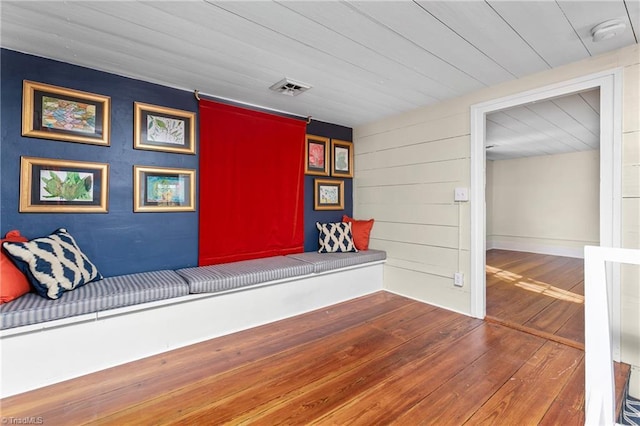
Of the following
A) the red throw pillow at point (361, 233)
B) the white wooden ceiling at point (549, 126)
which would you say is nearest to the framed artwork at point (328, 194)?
the red throw pillow at point (361, 233)

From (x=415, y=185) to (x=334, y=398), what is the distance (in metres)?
2.42

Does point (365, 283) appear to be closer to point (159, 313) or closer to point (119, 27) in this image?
point (159, 313)

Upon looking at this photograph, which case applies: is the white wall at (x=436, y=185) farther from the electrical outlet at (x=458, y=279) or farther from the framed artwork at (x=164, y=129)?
the framed artwork at (x=164, y=129)

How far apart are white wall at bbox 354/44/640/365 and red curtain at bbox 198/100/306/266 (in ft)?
3.32

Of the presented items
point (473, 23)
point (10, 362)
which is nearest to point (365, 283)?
point (473, 23)

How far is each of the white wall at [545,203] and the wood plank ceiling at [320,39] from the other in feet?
16.0

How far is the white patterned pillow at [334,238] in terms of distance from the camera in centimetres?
363

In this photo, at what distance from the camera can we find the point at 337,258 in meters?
3.28

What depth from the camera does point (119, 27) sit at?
5.91 feet

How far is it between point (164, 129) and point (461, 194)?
2.90 meters

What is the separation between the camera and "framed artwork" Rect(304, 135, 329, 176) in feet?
12.0

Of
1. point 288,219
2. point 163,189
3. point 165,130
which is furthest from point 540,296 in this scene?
point 165,130

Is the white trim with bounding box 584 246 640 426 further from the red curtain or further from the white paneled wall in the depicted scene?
the red curtain

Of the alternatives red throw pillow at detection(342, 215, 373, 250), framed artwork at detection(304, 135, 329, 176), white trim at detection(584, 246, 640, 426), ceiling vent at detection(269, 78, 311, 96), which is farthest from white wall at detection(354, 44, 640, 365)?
white trim at detection(584, 246, 640, 426)
